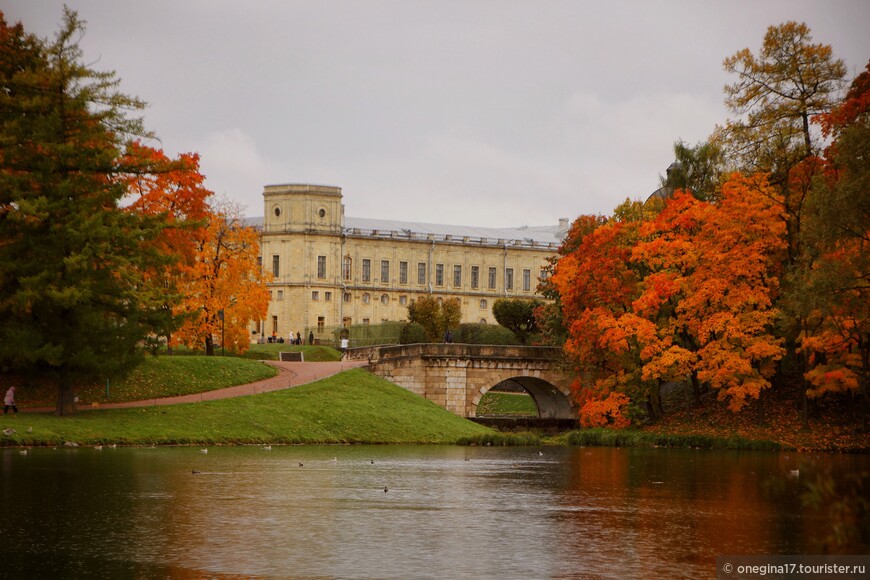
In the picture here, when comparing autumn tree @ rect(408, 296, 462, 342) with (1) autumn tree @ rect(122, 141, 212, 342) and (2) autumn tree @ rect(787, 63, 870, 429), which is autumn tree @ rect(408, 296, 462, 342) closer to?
(1) autumn tree @ rect(122, 141, 212, 342)

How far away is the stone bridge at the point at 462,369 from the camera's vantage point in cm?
5575

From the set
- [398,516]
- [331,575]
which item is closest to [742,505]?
[398,516]

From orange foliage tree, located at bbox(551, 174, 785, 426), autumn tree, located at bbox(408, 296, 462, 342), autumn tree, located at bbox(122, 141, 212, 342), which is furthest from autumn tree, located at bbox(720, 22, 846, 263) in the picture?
autumn tree, located at bbox(408, 296, 462, 342)

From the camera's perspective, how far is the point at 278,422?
1644 inches

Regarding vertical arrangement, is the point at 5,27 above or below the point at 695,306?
above

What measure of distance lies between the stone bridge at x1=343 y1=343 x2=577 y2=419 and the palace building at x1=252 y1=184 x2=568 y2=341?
1584 inches

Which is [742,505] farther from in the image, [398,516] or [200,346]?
[200,346]

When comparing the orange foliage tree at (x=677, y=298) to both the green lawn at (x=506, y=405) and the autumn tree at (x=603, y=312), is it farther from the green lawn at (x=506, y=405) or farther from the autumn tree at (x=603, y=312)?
the green lawn at (x=506, y=405)

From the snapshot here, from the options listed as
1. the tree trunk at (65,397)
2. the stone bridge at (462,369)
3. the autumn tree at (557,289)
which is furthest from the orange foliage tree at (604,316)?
the tree trunk at (65,397)

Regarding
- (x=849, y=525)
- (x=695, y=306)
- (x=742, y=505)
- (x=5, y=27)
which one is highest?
(x=5, y=27)

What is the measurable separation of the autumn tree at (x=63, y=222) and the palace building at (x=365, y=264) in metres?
57.5

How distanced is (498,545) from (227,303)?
4102cm

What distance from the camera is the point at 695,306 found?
1774 inches

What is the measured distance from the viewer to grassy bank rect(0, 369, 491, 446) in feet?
118
